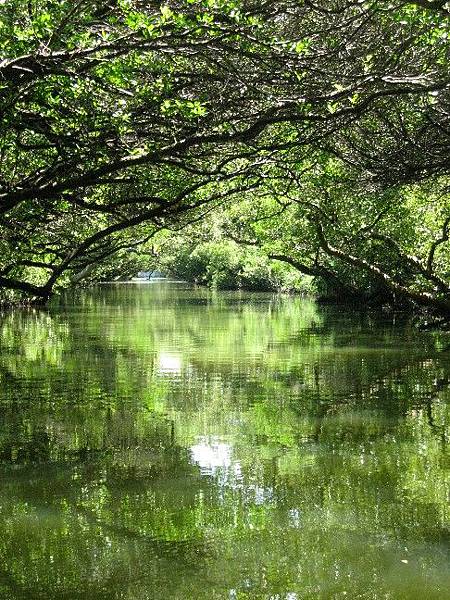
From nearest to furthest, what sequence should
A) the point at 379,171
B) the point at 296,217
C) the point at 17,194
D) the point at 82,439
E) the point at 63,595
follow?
the point at 63,595 < the point at 82,439 < the point at 17,194 < the point at 379,171 < the point at 296,217

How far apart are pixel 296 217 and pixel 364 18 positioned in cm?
2102

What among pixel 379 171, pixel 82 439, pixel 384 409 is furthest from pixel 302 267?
pixel 82 439

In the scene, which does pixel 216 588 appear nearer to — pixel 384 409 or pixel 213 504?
pixel 213 504

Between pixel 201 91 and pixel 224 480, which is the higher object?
pixel 201 91

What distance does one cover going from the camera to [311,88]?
11312 mm

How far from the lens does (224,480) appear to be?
807 cm

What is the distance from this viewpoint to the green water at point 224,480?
18.8ft

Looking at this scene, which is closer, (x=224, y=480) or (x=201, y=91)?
(x=224, y=480)

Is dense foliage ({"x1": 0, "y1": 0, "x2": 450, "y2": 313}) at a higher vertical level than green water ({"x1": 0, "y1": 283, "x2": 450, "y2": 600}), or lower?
higher

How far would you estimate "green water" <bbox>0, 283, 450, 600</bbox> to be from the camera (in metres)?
5.73

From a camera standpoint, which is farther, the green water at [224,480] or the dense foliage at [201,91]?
the dense foliage at [201,91]

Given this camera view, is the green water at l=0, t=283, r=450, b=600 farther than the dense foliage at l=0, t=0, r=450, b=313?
No

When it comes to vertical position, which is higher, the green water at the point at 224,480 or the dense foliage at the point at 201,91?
the dense foliage at the point at 201,91

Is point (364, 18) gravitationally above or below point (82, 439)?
above
